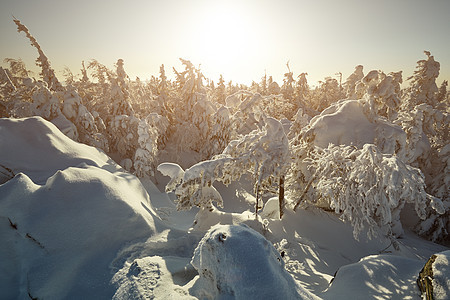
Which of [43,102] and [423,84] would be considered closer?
[43,102]

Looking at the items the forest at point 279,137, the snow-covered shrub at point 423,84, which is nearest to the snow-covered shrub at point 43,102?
the forest at point 279,137

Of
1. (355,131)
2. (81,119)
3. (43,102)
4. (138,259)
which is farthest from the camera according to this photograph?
(81,119)

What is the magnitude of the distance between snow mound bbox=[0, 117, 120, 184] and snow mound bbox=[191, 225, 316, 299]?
34.5 feet

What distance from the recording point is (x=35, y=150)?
38.2ft

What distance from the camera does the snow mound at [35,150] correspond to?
1052 cm

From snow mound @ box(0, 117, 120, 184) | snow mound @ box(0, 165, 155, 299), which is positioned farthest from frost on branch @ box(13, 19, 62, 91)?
snow mound @ box(0, 165, 155, 299)

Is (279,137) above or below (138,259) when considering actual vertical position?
above

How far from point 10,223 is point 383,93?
15.7 metres

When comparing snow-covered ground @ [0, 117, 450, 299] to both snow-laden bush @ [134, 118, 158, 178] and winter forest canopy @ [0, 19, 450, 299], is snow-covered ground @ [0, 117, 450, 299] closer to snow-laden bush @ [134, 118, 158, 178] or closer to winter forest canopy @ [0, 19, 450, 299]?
winter forest canopy @ [0, 19, 450, 299]

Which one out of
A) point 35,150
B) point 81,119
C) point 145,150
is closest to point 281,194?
point 145,150

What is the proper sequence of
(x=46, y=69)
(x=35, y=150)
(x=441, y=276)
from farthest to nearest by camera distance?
(x=46, y=69), (x=35, y=150), (x=441, y=276)

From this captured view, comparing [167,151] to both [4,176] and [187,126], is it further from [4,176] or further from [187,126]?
[4,176]

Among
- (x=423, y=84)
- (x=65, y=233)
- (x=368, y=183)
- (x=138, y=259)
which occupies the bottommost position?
(x=65, y=233)

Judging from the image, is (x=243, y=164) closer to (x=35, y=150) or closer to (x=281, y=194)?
(x=281, y=194)
